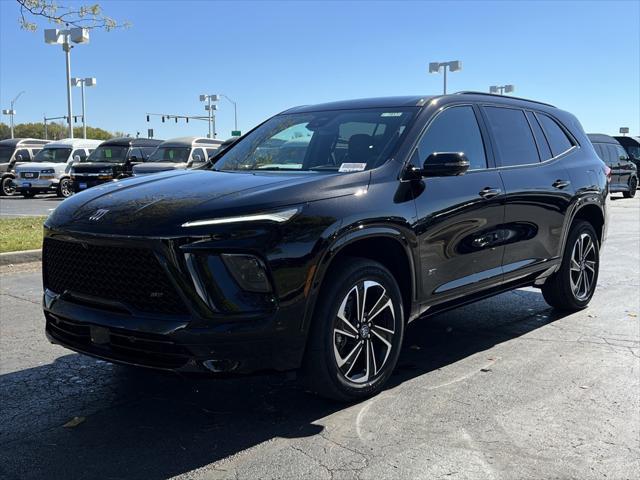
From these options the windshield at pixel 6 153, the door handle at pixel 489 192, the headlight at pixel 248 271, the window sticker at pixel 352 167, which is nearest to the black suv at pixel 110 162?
the windshield at pixel 6 153

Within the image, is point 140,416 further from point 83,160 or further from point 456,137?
point 83,160

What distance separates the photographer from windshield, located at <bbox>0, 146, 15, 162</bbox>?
26484mm

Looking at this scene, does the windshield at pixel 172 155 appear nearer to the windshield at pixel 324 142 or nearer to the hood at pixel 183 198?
the windshield at pixel 324 142

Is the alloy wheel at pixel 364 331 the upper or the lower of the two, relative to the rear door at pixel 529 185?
lower

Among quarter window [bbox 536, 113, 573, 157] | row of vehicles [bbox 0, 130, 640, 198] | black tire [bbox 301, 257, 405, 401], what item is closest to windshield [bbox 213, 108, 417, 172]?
black tire [bbox 301, 257, 405, 401]

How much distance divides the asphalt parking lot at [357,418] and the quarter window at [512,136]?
1504mm

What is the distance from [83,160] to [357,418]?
21.5m

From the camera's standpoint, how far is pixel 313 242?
140 inches

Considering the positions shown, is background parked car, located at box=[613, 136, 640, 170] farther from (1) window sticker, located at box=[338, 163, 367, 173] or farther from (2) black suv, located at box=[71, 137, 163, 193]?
(1) window sticker, located at box=[338, 163, 367, 173]

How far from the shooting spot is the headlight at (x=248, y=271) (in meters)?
3.33

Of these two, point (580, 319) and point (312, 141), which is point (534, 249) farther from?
point (312, 141)

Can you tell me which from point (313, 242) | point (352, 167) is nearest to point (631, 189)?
point (352, 167)

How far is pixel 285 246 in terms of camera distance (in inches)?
135

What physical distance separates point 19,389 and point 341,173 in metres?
2.52
